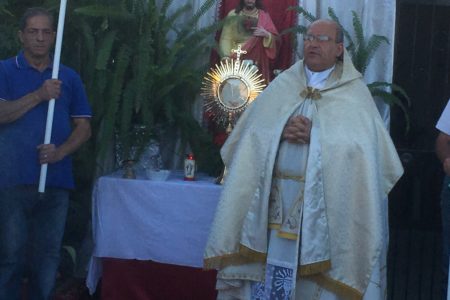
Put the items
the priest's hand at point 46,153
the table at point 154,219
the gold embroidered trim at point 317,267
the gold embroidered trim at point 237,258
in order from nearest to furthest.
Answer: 1. the gold embroidered trim at point 317,267
2. the gold embroidered trim at point 237,258
3. the priest's hand at point 46,153
4. the table at point 154,219

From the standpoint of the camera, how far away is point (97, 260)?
249 inches

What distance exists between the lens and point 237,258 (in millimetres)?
5176

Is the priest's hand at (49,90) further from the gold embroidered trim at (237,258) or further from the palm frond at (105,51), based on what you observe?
the gold embroidered trim at (237,258)

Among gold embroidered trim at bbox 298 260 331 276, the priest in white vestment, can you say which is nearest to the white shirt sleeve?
the priest in white vestment

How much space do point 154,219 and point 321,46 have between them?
5.52 feet

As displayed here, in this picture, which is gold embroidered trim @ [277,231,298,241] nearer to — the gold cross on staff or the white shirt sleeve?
the white shirt sleeve

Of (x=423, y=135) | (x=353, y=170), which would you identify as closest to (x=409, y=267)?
(x=423, y=135)

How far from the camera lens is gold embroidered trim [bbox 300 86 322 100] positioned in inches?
203

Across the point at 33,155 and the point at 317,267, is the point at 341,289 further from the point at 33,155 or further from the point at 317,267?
the point at 33,155

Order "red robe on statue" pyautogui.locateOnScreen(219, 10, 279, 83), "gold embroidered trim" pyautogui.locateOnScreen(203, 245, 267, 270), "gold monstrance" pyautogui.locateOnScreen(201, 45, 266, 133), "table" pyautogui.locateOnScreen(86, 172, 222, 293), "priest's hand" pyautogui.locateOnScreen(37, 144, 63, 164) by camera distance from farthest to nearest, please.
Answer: "red robe on statue" pyautogui.locateOnScreen(219, 10, 279, 83) → "gold monstrance" pyautogui.locateOnScreen(201, 45, 266, 133) → "table" pyautogui.locateOnScreen(86, 172, 222, 293) → "priest's hand" pyautogui.locateOnScreen(37, 144, 63, 164) → "gold embroidered trim" pyautogui.locateOnScreen(203, 245, 267, 270)

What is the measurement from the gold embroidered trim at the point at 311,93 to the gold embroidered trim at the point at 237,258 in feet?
2.86

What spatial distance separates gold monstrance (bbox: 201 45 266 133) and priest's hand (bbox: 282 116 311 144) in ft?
3.67

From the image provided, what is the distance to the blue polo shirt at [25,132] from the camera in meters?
5.30

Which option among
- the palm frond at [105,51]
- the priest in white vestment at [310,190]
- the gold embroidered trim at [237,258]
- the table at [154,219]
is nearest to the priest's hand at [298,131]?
the priest in white vestment at [310,190]
